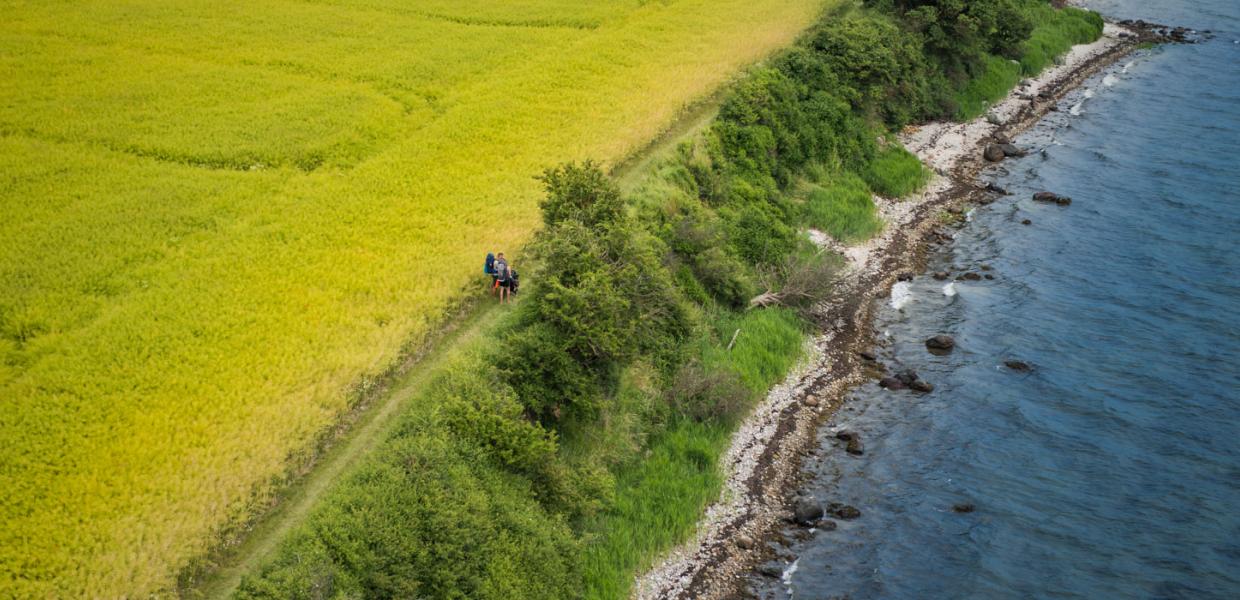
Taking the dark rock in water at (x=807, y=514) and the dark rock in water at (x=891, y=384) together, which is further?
the dark rock in water at (x=891, y=384)

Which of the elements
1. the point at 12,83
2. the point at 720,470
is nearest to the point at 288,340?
the point at 720,470

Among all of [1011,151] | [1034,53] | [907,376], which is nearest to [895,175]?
[1011,151]

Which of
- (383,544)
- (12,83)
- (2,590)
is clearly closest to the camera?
(2,590)

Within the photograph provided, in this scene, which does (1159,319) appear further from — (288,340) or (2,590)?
(2,590)

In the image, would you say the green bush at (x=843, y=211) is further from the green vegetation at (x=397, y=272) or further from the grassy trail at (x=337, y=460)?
the grassy trail at (x=337, y=460)

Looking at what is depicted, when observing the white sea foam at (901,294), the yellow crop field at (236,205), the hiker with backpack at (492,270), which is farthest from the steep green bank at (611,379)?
the white sea foam at (901,294)

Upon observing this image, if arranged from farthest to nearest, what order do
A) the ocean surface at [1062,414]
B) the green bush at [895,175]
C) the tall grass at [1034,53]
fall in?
1. the tall grass at [1034,53]
2. the green bush at [895,175]
3. the ocean surface at [1062,414]

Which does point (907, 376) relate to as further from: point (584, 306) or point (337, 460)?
point (337, 460)
